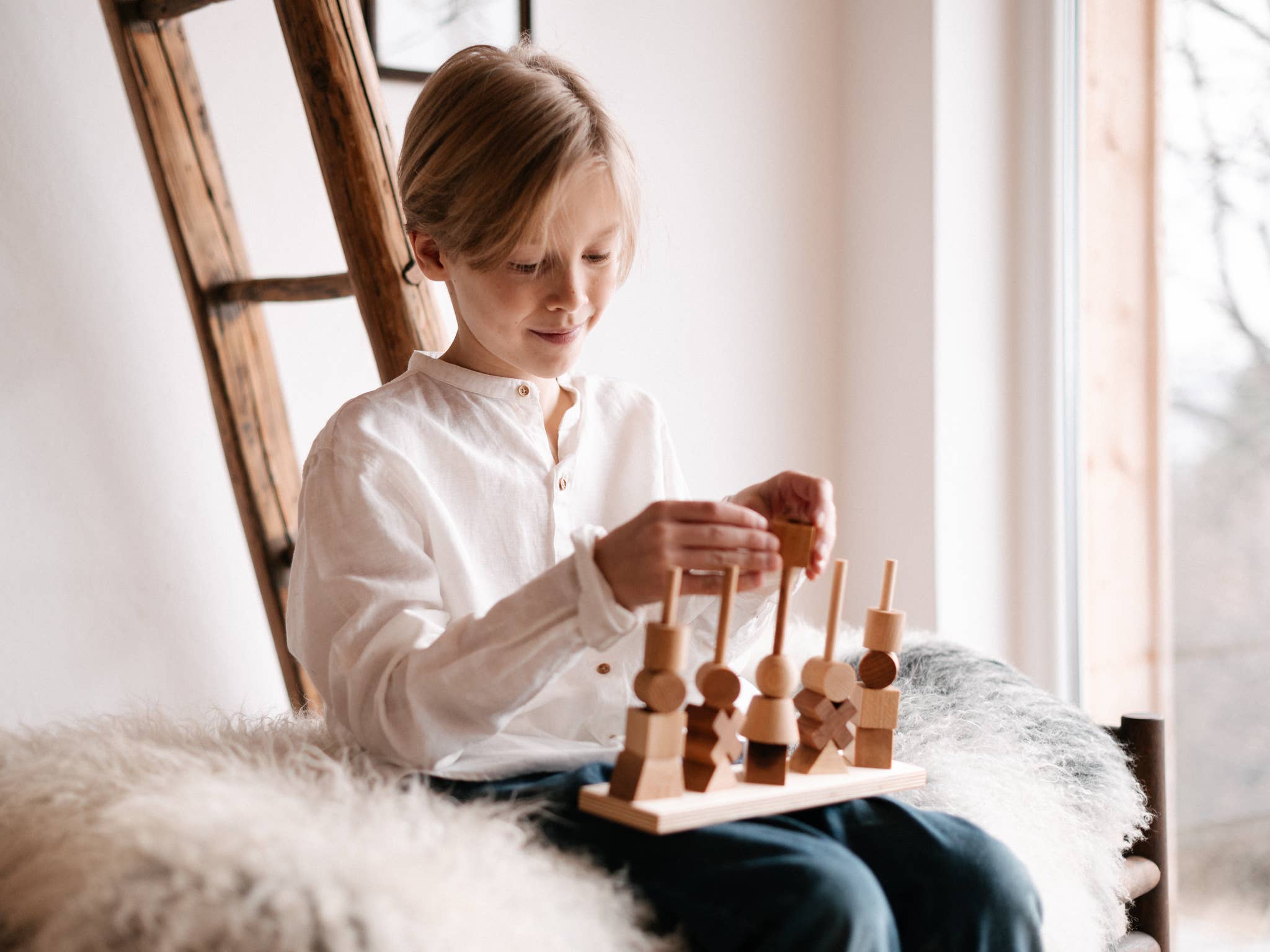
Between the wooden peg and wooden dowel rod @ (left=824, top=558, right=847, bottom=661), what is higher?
wooden dowel rod @ (left=824, top=558, right=847, bottom=661)

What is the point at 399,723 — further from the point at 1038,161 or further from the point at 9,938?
the point at 1038,161

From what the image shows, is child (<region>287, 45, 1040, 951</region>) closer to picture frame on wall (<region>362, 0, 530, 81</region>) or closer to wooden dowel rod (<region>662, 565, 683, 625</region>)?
wooden dowel rod (<region>662, 565, 683, 625</region>)

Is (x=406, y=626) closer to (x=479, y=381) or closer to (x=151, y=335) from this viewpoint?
(x=479, y=381)

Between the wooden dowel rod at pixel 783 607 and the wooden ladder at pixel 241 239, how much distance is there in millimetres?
635

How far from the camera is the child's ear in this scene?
1009 millimetres

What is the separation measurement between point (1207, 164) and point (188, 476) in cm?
146

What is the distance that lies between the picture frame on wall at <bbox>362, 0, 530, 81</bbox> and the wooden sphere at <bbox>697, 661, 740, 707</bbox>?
1.02 m

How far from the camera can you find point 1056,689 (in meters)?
1.91

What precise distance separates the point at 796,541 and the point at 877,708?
0.49 ft

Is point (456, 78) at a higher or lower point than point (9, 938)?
higher

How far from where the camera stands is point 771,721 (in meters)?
0.78

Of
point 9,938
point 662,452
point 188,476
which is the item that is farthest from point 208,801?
point 188,476

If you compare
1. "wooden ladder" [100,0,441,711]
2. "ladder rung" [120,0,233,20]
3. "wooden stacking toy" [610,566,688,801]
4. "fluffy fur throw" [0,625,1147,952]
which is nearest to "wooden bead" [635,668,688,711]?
"wooden stacking toy" [610,566,688,801]

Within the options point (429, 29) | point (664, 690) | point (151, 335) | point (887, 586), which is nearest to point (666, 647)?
point (664, 690)
